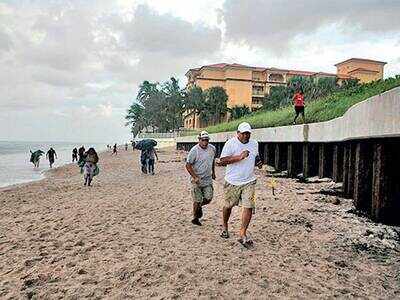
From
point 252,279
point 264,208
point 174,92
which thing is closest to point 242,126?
point 252,279

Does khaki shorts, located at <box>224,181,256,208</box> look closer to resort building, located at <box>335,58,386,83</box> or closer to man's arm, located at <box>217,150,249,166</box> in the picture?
man's arm, located at <box>217,150,249,166</box>

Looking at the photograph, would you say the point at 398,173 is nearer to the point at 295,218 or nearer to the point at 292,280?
the point at 295,218

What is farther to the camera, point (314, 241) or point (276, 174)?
point (276, 174)

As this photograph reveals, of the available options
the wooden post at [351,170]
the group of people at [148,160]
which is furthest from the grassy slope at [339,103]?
the group of people at [148,160]

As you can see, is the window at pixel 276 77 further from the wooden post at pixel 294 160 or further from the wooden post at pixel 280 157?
the wooden post at pixel 294 160

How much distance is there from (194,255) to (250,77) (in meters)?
73.9

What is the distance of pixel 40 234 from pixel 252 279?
4388 mm

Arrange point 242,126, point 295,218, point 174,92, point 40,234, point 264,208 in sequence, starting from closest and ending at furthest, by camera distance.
Result: point 242,126, point 40,234, point 295,218, point 264,208, point 174,92

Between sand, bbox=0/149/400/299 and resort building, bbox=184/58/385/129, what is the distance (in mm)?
66423

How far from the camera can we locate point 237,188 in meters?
6.12

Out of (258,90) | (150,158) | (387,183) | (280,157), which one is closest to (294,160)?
(280,157)

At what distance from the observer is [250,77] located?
77.7m

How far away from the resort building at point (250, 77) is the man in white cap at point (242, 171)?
2710 inches

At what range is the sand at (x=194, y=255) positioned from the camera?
4.79m
